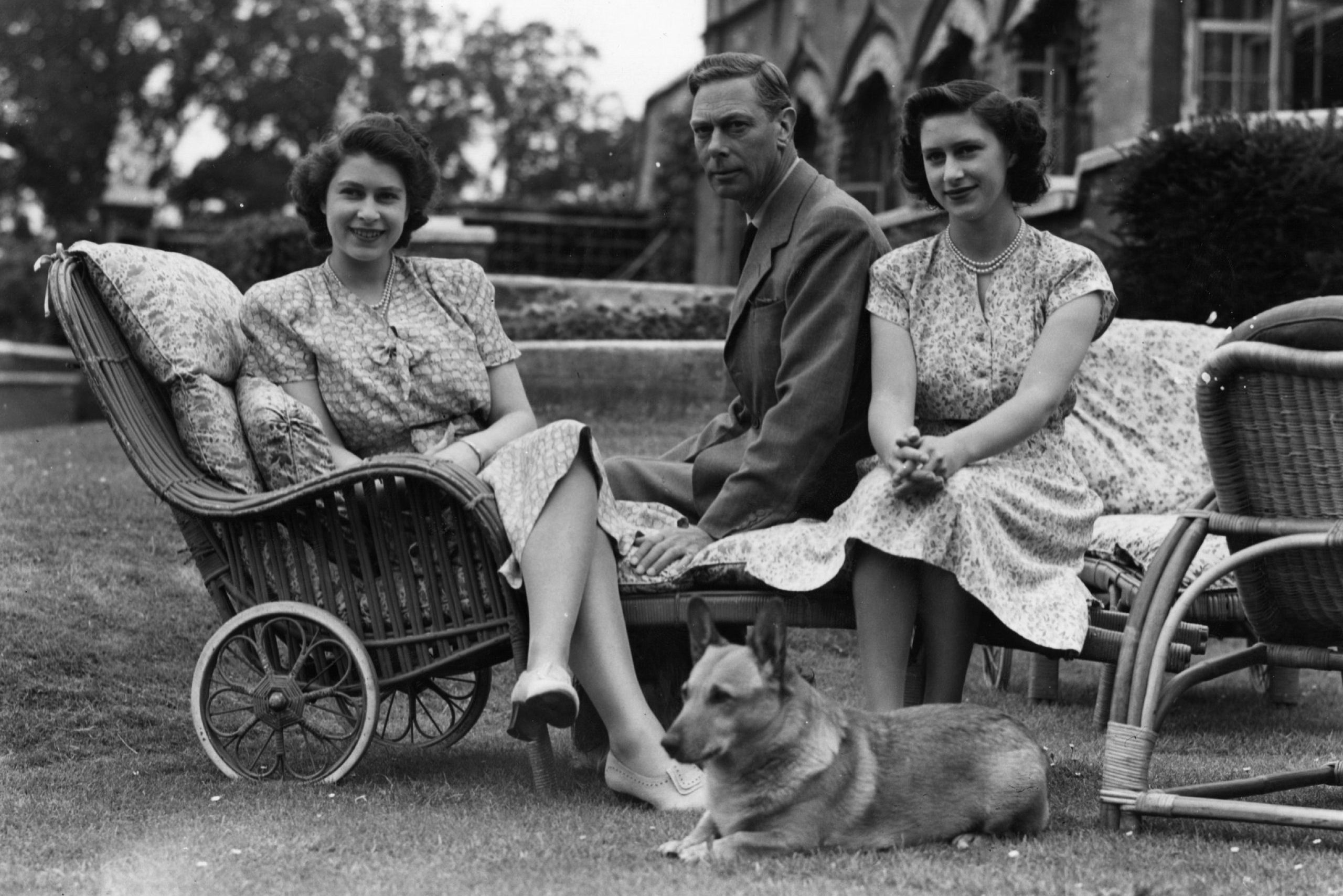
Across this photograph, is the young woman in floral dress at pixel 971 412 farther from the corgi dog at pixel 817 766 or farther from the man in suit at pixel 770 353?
the corgi dog at pixel 817 766

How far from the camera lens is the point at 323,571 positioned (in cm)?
400

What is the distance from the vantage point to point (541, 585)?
3.72m

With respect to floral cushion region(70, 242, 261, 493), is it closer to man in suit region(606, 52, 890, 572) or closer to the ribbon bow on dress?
the ribbon bow on dress

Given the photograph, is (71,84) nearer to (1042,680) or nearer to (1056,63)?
(1056,63)

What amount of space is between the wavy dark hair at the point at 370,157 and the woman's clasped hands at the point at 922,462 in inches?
60.8

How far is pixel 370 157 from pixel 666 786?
181 cm

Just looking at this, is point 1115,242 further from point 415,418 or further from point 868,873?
point 868,873

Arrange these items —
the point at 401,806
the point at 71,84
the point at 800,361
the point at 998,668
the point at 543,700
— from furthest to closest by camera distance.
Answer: the point at 71,84
the point at 998,668
the point at 800,361
the point at 401,806
the point at 543,700

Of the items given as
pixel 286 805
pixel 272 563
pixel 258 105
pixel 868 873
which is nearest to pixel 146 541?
pixel 272 563

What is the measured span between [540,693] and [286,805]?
2.08 feet

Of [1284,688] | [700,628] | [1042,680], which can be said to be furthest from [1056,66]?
[700,628]

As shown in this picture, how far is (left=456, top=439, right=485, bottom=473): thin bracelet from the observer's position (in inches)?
161

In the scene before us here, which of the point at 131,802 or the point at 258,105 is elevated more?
the point at 258,105

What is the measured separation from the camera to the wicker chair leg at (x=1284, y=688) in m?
5.58
